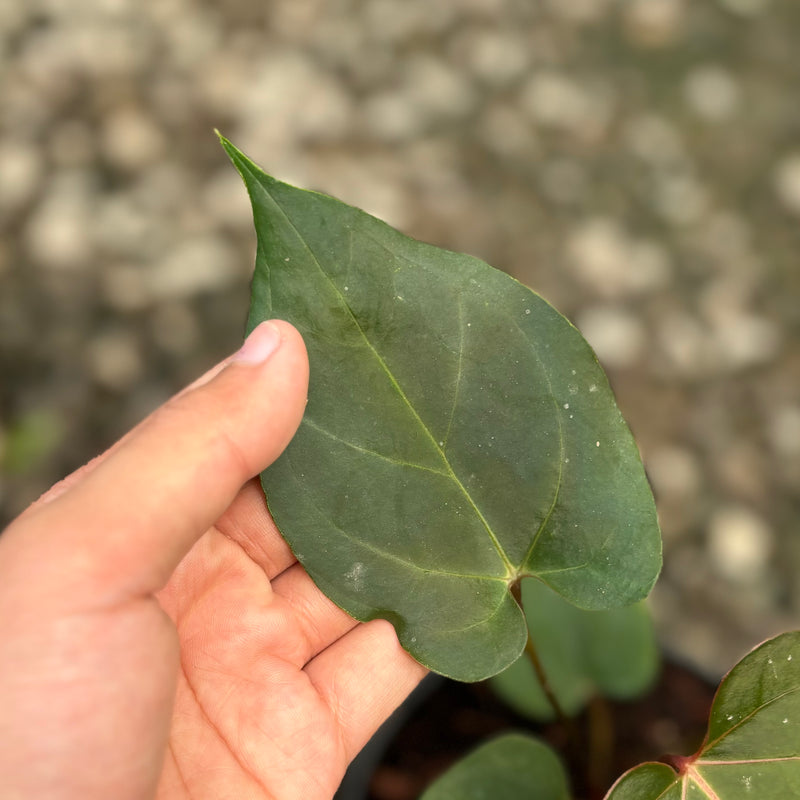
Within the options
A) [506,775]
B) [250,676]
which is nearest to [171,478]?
[250,676]

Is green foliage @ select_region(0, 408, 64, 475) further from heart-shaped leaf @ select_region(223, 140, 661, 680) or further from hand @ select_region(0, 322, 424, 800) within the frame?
heart-shaped leaf @ select_region(223, 140, 661, 680)

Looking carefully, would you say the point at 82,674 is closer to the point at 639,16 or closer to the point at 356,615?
the point at 356,615

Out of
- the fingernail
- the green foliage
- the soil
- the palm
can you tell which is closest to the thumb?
the fingernail

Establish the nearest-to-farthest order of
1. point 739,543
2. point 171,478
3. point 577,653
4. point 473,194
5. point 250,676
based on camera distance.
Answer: point 171,478 < point 250,676 < point 577,653 < point 739,543 < point 473,194

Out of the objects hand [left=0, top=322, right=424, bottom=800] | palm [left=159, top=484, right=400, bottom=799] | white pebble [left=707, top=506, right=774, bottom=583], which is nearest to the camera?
hand [left=0, top=322, right=424, bottom=800]

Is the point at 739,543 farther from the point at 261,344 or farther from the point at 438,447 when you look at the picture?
the point at 261,344

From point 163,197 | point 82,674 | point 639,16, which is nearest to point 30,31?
point 163,197
